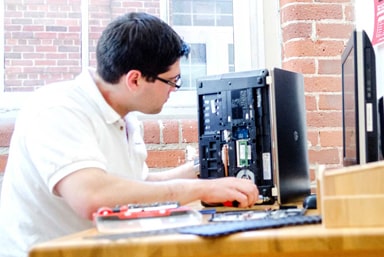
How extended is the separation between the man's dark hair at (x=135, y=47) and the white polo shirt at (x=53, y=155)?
8 cm

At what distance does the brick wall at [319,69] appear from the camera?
88.4 inches

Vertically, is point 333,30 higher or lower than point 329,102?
higher

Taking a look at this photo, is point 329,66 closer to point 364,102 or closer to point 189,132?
point 189,132

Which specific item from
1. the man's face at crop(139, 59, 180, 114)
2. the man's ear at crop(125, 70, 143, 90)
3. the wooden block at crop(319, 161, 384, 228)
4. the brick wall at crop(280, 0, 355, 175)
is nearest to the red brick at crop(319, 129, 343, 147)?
the brick wall at crop(280, 0, 355, 175)

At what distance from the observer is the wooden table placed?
2.45 feet

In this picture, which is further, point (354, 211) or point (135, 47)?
point (135, 47)

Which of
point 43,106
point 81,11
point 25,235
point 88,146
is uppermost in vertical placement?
point 81,11

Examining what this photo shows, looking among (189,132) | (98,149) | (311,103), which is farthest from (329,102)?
(98,149)

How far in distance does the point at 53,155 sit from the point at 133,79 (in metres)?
0.44

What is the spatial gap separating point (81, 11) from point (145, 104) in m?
0.82

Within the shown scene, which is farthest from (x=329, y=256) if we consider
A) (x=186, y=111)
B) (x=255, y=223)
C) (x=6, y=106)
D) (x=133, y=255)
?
(x=6, y=106)

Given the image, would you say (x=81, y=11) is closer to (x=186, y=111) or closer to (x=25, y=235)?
(x=186, y=111)

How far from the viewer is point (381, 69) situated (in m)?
2.04

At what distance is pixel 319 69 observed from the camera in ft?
7.38
